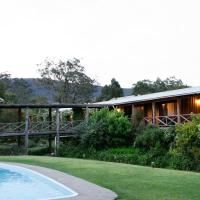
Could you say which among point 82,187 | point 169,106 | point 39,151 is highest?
point 169,106

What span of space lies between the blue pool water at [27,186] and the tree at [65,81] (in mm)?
41123

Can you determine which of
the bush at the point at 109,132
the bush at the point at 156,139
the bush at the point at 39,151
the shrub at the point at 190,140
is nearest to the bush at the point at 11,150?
the bush at the point at 39,151

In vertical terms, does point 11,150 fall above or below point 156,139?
below

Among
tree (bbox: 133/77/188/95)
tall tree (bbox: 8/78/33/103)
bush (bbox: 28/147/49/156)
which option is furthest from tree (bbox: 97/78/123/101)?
bush (bbox: 28/147/49/156)

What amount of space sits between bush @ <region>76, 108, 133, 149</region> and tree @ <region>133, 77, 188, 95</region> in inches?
1276

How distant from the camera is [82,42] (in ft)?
141

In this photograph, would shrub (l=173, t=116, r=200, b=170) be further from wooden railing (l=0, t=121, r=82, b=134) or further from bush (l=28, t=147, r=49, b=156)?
bush (l=28, t=147, r=49, b=156)

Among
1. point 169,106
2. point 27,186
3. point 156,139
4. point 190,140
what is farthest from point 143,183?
point 169,106

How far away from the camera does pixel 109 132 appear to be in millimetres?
28141

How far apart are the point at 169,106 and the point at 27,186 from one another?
706 inches

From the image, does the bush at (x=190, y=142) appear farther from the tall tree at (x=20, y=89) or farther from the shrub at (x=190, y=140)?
the tall tree at (x=20, y=89)

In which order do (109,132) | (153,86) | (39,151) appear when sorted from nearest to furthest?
(109,132)
(39,151)
(153,86)

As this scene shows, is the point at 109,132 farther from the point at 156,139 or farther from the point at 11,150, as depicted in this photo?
the point at 11,150

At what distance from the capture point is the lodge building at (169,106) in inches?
1051
